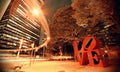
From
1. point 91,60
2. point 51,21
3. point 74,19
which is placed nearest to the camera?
point 91,60

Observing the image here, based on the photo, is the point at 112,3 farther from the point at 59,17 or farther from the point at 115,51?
the point at 59,17

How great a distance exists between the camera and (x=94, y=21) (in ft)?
21.5

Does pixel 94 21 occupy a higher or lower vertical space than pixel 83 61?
higher

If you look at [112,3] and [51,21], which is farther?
[51,21]

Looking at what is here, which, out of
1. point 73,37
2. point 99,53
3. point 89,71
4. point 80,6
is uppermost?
point 80,6

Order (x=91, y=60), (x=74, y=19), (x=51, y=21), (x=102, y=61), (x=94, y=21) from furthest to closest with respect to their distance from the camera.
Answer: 1. (x=51, y=21)
2. (x=74, y=19)
3. (x=94, y=21)
4. (x=91, y=60)
5. (x=102, y=61)

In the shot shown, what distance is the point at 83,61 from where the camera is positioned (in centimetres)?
529

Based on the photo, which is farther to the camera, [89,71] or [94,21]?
[94,21]

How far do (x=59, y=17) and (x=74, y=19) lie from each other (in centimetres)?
102

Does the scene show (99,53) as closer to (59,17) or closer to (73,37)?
(73,37)

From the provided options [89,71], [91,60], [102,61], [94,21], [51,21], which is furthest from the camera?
[51,21]

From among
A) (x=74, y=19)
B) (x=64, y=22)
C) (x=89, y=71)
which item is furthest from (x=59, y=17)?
(x=89, y=71)

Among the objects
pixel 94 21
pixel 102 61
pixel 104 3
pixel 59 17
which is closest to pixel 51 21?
pixel 59 17

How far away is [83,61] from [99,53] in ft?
2.70
